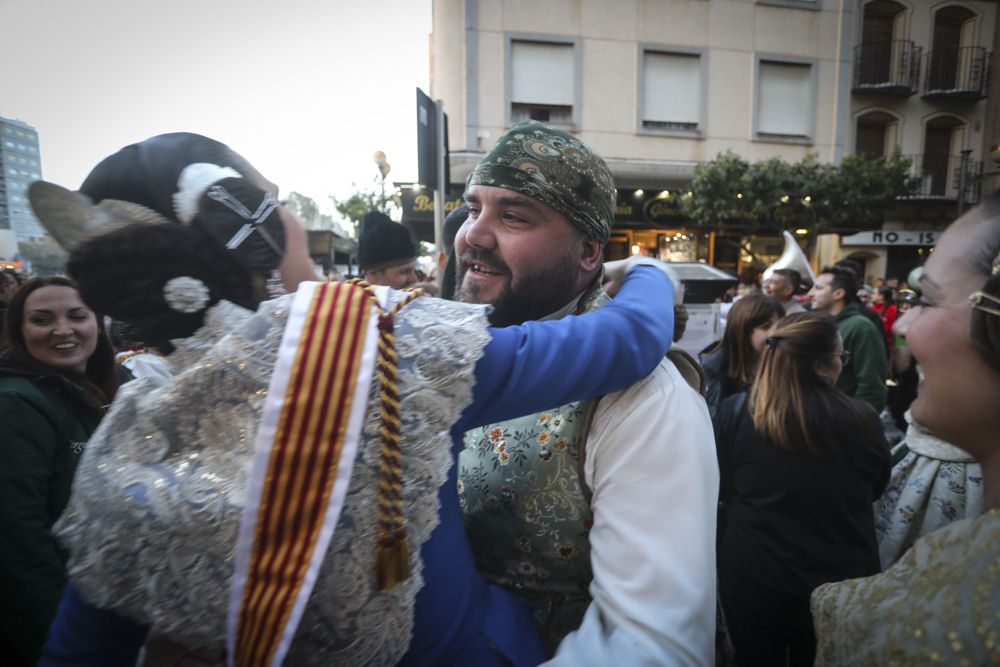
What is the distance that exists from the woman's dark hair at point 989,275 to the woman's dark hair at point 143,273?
1.29 metres

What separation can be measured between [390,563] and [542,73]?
13564 millimetres

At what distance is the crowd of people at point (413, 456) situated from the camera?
2.43ft

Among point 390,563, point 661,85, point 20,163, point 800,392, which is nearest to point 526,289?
point 390,563

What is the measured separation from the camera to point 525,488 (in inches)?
47.8

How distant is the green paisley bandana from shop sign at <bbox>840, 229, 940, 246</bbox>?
1878 centimetres

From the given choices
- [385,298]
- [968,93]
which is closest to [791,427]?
[385,298]

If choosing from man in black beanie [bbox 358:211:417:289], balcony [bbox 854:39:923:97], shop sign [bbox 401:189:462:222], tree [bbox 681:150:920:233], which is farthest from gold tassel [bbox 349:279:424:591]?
balcony [bbox 854:39:923:97]

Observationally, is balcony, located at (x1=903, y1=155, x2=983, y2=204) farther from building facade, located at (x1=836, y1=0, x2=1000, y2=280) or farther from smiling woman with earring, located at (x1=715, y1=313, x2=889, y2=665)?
smiling woman with earring, located at (x1=715, y1=313, x2=889, y2=665)

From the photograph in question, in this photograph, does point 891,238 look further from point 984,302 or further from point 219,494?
point 219,494

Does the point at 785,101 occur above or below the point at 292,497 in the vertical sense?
above

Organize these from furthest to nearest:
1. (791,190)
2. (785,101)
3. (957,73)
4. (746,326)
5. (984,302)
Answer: (957,73) < (785,101) < (791,190) < (746,326) < (984,302)

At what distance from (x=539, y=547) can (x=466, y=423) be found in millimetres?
498

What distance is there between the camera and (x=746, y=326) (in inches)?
149

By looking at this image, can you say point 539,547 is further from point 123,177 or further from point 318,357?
point 123,177
